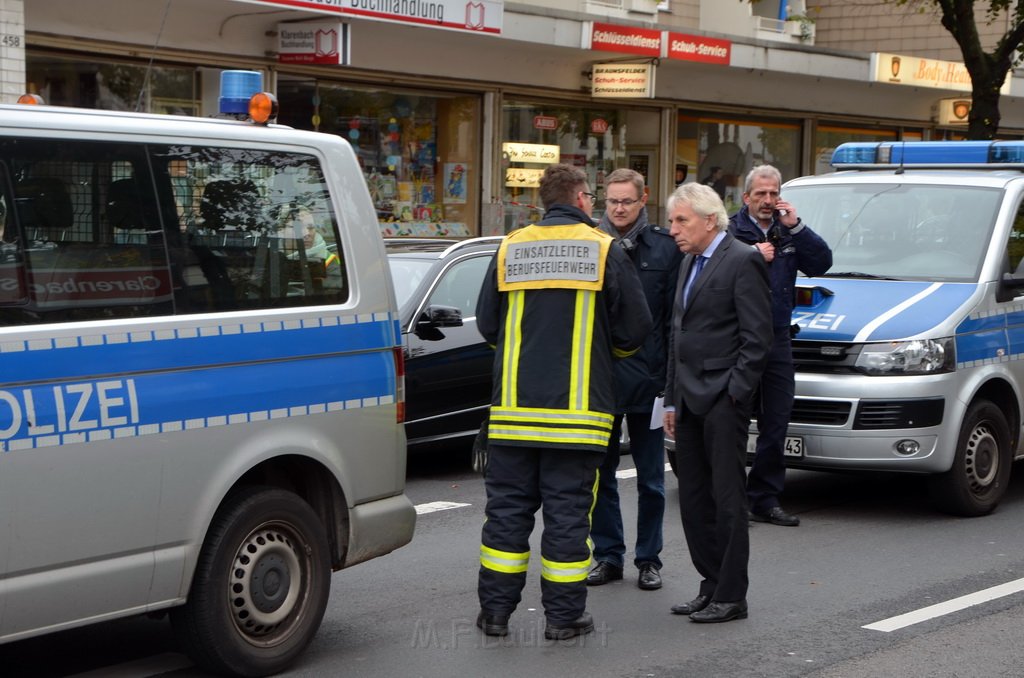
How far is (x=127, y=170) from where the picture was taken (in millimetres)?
4723

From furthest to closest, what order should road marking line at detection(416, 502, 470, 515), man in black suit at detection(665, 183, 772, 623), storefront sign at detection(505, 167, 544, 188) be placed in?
storefront sign at detection(505, 167, 544, 188) < road marking line at detection(416, 502, 470, 515) < man in black suit at detection(665, 183, 772, 623)

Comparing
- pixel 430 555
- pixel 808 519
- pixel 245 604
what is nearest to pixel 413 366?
pixel 430 555

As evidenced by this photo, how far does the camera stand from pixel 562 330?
5.63 m

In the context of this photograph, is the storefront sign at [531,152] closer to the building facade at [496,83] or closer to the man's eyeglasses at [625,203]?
the building facade at [496,83]

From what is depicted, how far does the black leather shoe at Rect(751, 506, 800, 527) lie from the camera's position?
8062 millimetres

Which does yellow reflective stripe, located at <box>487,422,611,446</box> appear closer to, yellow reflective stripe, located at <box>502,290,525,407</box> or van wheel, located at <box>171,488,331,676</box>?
yellow reflective stripe, located at <box>502,290,525,407</box>

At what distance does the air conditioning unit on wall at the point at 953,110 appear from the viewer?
89.2ft

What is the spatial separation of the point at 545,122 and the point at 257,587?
16375 mm

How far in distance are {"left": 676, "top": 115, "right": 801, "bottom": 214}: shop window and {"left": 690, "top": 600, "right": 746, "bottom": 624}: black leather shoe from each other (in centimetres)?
1785

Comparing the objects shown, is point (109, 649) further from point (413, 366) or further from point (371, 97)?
point (371, 97)

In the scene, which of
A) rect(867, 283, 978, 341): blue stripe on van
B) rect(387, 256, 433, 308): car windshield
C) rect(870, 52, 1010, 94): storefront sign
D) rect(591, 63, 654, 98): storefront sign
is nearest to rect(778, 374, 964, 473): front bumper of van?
rect(867, 283, 978, 341): blue stripe on van

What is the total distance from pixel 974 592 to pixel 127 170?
4.28m

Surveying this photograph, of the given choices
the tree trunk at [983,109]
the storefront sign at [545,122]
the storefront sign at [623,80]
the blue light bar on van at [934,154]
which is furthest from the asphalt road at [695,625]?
the storefront sign at [545,122]

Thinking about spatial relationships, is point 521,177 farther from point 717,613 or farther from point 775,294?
point 717,613
